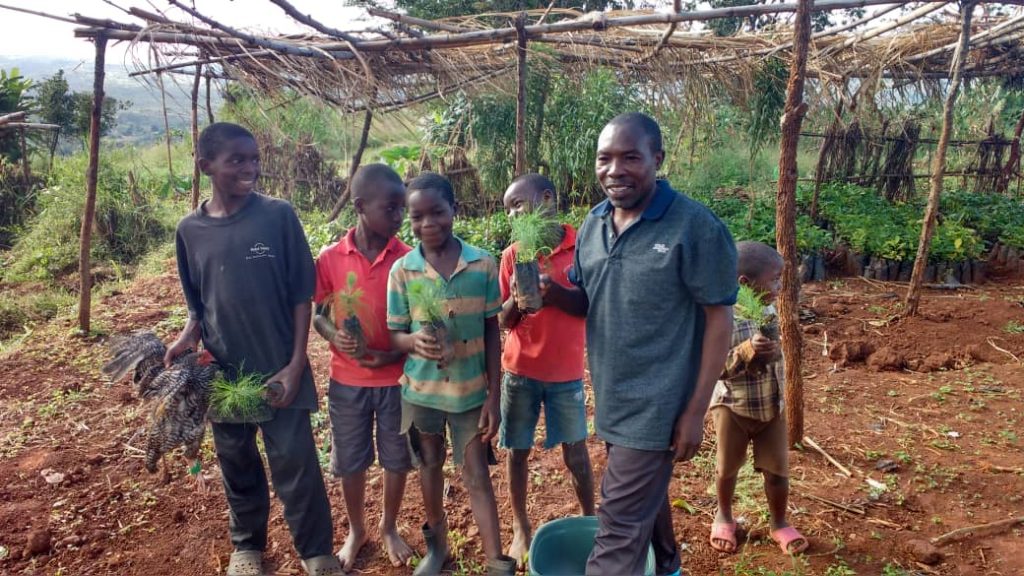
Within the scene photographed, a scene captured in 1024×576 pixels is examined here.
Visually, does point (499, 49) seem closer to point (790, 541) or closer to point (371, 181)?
point (371, 181)

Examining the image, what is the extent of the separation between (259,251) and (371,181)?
0.52 meters

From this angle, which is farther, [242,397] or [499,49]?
[499,49]

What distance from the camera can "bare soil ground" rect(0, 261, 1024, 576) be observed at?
302 centimetres

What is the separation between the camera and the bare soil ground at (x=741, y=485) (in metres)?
3.02

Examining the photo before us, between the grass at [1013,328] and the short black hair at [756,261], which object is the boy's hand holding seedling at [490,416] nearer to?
the short black hair at [756,261]

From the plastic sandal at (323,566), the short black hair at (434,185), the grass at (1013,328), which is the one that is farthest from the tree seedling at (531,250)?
the grass at (1013,328)

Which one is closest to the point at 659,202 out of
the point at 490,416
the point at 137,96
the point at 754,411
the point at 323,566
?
the point at 490,416

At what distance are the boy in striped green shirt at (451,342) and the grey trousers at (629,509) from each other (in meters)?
0.58

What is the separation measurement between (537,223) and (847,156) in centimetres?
1088

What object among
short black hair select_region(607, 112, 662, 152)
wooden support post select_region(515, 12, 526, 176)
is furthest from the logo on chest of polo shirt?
wooden support post select_region(515, 12, 526, 176)

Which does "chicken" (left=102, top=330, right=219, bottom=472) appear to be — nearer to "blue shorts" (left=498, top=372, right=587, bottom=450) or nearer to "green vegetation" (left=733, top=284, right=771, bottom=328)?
"blue shorts" (left=498, top=372, right=587, bottom=450)

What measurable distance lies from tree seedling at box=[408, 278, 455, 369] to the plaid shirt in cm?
115

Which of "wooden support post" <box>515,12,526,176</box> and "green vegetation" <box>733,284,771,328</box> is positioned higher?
"wooden support post" <box>515,12,526,176</box>

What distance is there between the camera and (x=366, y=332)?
2764mm
